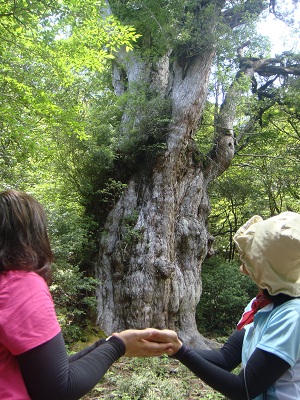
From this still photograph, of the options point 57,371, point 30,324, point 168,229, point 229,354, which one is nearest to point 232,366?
point 229,354

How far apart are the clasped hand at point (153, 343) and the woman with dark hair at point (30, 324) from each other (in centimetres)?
20

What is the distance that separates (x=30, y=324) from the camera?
1.12 meters

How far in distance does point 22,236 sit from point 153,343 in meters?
0.80

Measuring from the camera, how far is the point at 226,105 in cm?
974

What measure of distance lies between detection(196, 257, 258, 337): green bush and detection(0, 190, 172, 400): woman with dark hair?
9.16m

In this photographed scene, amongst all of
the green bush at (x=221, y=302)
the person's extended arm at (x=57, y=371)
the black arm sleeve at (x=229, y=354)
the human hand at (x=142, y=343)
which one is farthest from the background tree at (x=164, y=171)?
the person's extended arm at (x=57, y=371)

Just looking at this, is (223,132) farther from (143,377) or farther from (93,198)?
(143,377)

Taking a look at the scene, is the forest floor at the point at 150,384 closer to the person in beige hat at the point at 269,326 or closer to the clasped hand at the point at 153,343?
the clasped hand at the point at 153,343

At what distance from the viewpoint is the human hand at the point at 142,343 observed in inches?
60.6

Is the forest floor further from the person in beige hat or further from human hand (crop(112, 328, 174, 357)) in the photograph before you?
the person in beige hat

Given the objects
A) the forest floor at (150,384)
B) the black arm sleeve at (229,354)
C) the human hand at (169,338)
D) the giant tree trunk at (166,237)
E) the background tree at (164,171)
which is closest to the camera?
the human hand at (169,338)

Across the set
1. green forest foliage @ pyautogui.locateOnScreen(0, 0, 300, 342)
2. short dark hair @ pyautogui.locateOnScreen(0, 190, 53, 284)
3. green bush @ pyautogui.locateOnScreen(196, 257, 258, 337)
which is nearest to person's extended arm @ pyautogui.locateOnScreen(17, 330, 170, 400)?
short dark hair @ pyautogui.locateOnScreen(0, 190, 53, 284)

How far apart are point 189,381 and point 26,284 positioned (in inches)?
186

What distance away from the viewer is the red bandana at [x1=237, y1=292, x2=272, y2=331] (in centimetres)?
157
